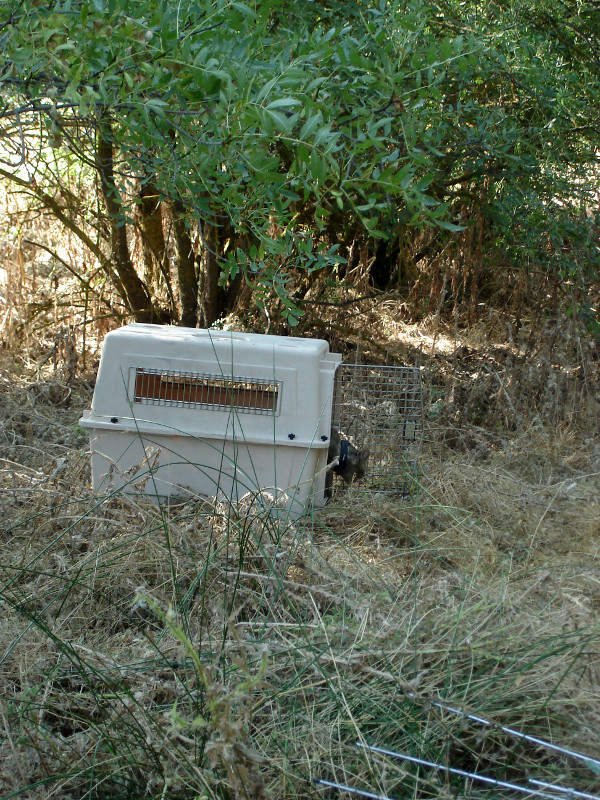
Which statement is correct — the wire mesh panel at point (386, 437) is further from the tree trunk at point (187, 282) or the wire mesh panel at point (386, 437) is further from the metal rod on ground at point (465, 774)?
the tree trunk at point (187, 282)

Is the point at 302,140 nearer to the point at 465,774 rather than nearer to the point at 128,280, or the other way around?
the point at 465,774

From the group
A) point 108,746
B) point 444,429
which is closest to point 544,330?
point 444,429

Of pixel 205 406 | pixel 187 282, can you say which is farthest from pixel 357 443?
pixel 187 282

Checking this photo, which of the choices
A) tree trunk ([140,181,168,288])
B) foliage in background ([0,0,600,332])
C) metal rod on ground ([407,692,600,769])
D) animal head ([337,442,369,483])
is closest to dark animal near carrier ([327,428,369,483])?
animal head ([337,442,369,483])

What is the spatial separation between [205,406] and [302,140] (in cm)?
132

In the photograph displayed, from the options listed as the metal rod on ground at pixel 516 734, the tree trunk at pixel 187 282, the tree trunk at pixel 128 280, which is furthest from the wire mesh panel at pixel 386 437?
the tree trunk at pixel 128 280

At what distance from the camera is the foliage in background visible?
1.93 m

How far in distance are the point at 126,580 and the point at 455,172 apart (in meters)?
3.50

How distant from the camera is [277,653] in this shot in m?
1.71

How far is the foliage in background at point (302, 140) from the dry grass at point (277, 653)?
104 centimetres

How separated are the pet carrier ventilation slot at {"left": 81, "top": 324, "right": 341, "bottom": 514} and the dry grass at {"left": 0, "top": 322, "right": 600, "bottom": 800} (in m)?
0.23

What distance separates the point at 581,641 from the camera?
72.4 inches

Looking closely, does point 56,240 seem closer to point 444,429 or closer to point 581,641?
point 444,429

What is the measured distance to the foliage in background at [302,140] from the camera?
6.33 ft
